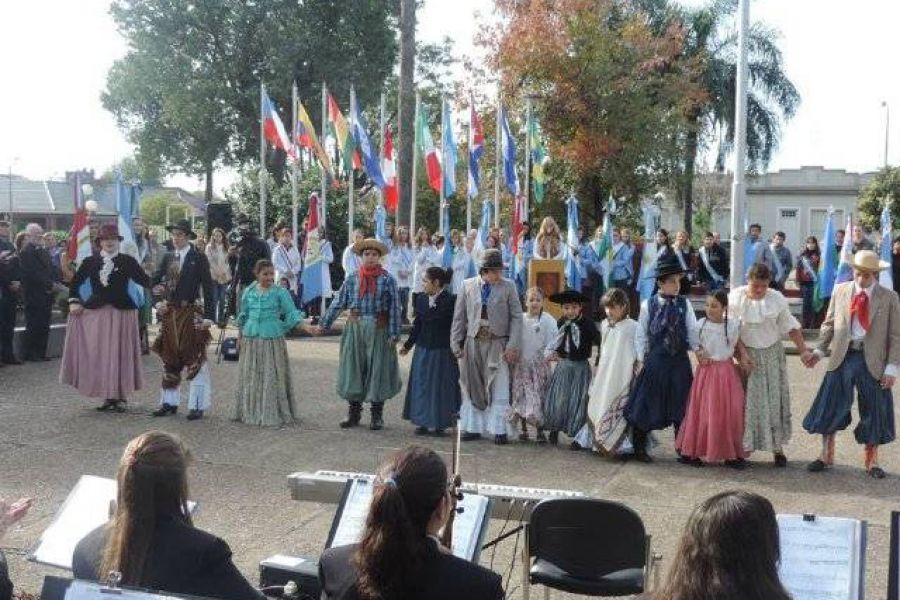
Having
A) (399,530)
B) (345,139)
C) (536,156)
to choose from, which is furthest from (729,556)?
(536,156)

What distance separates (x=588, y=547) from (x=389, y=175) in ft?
52.0

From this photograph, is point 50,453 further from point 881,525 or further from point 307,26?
point 307,26

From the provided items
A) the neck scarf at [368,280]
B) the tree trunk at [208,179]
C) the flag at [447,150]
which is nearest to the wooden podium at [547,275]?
the neck scarf at [368,280]

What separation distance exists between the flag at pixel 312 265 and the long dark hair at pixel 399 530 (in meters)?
15.1

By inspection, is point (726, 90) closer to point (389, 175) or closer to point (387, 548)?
point (389, 175)

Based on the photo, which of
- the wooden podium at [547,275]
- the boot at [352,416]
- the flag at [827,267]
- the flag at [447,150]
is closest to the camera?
the boot at [352,416]

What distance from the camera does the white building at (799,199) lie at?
64.2 metres

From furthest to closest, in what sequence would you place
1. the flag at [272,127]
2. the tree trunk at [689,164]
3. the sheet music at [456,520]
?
the tree trunk at [689,164], the flag at [272,127], the sheet music at [456,520]

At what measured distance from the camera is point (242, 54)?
3641 centimetres

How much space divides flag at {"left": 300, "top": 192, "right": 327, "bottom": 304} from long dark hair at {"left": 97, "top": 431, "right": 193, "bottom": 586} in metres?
14.7

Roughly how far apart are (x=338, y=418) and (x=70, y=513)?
234 inches

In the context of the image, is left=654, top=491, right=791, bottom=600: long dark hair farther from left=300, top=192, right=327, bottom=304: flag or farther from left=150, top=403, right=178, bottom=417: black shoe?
left=300, top=192, right=327, bottom=304: flag

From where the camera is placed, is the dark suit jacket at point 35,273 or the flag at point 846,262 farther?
the flag at point 846,262

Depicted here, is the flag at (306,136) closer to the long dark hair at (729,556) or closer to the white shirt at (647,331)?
the white shirt at (647,331)
